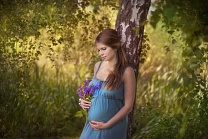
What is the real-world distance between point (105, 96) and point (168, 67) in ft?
17.5

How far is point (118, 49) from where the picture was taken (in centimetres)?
434

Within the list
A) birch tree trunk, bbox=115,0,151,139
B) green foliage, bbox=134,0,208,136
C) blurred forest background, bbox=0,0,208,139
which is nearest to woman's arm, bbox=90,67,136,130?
green foliage, bbox=134,0,208,136

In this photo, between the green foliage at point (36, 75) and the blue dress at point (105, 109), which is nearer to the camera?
the blue dress at point (105, 109)

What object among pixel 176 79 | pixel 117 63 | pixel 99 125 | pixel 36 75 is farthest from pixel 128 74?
pixel 36 75

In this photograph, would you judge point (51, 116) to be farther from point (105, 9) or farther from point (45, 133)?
point (105, 9)

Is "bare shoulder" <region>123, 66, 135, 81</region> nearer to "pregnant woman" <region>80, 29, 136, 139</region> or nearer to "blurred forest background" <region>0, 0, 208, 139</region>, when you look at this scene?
"pregnant woman" <region>80, 29, 136, 139</region>

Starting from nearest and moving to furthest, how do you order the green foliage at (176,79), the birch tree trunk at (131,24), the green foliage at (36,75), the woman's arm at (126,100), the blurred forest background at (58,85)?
the green foliage at (176,79) < the woman's arm at (126,100) < the birch tree trunk at (131,24) < the blurred forest background at (58,85) < the green foliage at (36,75)

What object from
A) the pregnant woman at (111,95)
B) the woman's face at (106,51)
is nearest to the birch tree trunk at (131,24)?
the pregnant woman at (111,95)

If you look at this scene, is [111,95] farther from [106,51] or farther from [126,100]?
[106,51]

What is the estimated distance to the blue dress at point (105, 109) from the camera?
4.24 meters

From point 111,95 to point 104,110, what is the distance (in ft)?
0.42

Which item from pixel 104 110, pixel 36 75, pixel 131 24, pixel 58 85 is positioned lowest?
pixel 58 85

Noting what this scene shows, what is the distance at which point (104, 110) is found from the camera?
427cm

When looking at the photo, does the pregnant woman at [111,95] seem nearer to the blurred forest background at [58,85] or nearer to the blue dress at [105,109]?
the blue dress at [105,109]
